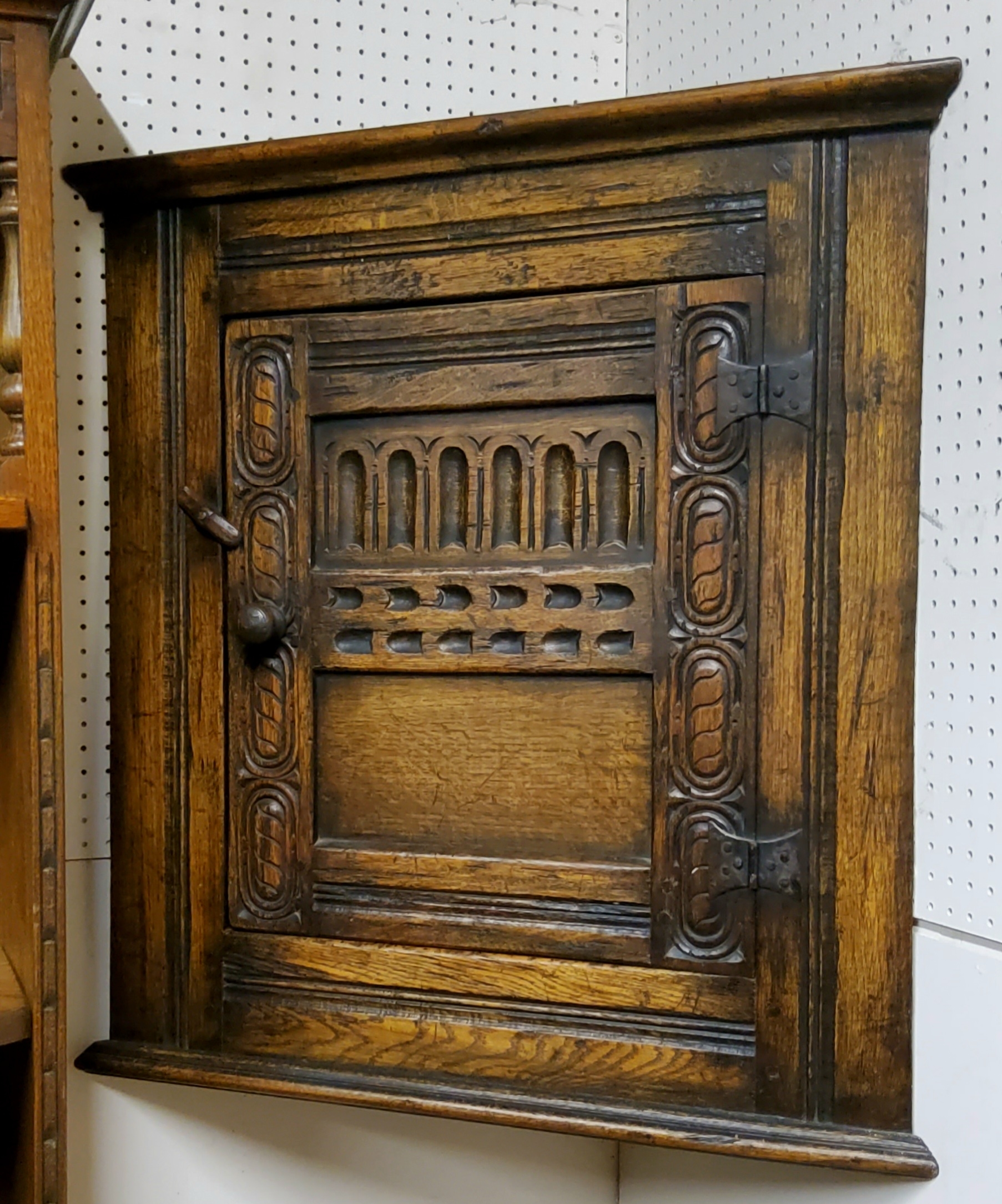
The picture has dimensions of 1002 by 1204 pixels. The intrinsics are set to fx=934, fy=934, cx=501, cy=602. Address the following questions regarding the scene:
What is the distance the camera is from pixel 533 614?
39.4 inches

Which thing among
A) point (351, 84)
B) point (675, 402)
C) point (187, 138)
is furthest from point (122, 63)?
point (675, 402)

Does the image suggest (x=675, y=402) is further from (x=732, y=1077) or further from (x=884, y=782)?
(x=732, y=1077)

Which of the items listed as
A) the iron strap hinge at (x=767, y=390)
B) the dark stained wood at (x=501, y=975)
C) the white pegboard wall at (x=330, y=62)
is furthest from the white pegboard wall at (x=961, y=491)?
the white pegboard wall at (x=330, y=62)

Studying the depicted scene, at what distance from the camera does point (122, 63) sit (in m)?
1.14

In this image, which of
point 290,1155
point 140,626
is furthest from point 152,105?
point 290,1155

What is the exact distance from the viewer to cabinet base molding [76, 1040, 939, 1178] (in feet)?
3.01

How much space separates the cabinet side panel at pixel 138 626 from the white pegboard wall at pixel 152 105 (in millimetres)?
49

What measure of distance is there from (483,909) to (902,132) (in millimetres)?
892

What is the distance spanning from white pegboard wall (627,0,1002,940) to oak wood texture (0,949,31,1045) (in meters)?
0.86

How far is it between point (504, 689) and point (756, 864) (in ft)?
1.04

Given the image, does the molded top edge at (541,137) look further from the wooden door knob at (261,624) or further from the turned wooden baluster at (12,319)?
the wooden door knob at (261,624)

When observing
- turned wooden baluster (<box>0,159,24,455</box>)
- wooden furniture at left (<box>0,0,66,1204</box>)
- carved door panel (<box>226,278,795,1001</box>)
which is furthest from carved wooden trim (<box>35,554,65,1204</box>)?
carved door panel (<box>226,278,795,1001</box>)

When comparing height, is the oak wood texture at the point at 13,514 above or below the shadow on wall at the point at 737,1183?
above

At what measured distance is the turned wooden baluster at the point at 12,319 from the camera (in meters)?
0.86
